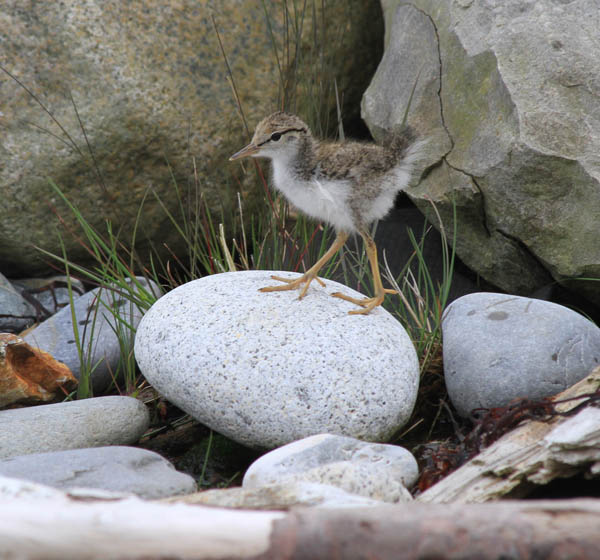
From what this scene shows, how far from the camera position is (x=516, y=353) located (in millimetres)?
3166

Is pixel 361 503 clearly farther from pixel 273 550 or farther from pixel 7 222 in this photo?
pixel 7 222

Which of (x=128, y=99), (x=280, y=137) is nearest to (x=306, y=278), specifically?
(x=280, y=137)

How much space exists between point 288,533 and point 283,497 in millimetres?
453

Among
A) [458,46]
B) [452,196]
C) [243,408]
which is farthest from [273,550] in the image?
[458,46]

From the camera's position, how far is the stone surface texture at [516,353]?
311 centimetres

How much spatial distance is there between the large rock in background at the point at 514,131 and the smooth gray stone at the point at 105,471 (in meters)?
Result: 1.97

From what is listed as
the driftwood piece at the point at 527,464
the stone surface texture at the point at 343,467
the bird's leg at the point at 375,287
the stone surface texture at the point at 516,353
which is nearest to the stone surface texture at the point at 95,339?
the bird's leg at the point at 375,287

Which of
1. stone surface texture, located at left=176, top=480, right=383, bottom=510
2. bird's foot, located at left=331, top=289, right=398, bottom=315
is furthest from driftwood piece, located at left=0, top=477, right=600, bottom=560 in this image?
bird's foot, located at left=331, top=289, right=398, bottom=315

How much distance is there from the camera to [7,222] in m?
4.73

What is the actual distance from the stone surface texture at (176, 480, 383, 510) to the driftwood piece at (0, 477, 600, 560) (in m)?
0.33

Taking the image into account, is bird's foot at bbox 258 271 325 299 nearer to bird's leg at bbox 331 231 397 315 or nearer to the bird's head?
bird's leg at bbox 331 231 397 315

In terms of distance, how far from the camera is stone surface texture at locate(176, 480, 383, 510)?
2088 mm

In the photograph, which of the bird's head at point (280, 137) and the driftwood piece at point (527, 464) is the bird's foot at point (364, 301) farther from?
the driftwood piece at point (527, 464)

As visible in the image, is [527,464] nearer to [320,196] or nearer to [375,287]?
[375,287]
